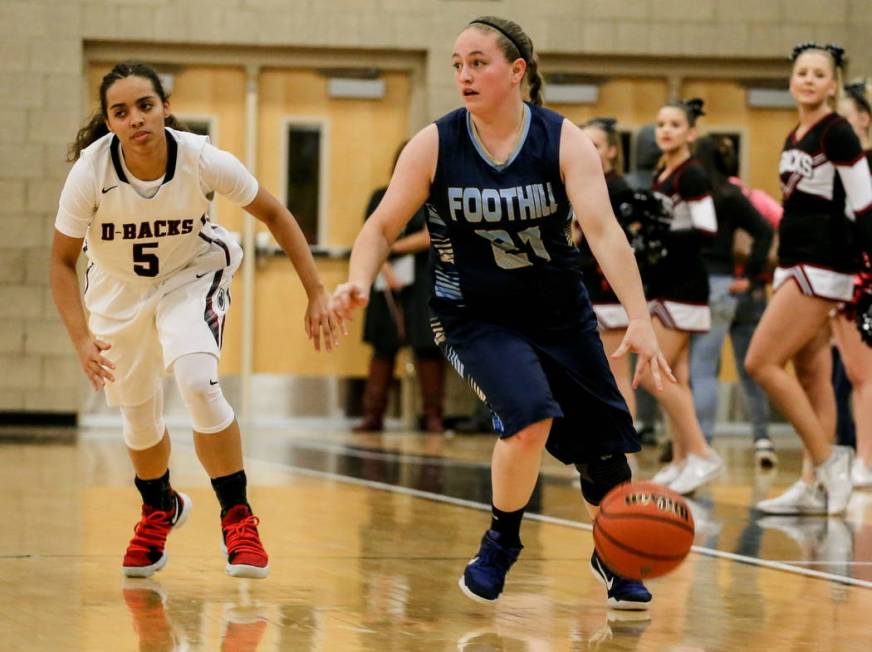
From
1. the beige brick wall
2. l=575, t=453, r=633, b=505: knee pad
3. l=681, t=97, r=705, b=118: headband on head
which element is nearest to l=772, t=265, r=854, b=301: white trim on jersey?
l=681, t=97, r=705, b=118: headband on head

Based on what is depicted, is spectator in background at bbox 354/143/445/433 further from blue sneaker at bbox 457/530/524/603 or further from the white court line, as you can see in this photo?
blue sneaker at bbox 457/530/524/603

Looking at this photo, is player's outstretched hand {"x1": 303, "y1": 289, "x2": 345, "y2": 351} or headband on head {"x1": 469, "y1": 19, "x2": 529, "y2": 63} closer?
headband on head {"x1": 469, "y1": 19, "x2": 529, "y2": 63}

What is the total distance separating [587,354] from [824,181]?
272cm

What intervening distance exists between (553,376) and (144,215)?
1257 millimetres

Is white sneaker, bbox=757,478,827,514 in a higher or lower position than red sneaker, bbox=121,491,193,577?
lower

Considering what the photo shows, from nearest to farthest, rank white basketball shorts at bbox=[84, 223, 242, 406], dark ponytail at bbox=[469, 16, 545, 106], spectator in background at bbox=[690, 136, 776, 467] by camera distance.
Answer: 1. dark ponytail at bbox=[469, 16, 545, 106]
2. white basketball shorts at bbox=[84, 223, 242, 406]
3. spectator in background at bbox=[690, 136, 776, 467]

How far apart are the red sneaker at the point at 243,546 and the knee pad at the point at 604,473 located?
0.93 metres

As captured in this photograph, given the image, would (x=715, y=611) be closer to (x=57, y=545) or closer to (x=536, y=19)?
(x=57, y=545)

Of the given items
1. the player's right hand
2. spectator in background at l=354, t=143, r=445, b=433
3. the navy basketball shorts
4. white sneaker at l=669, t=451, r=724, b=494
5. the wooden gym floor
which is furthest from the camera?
spectator in background at l=354, t=143, r=445, b=433

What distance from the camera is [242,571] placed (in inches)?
171

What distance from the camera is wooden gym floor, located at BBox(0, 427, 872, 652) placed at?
3746 mm

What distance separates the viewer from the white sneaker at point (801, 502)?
21.5 ft

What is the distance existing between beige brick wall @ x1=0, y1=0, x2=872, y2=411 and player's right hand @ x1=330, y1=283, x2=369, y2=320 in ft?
26.4

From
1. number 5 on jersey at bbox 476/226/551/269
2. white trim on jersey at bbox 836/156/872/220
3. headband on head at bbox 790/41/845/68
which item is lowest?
number 5 on jersey at bbox 476/226/551/269
